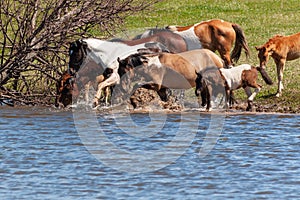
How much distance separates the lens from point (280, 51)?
16484mm

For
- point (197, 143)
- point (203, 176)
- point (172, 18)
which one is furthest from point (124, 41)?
point (172, 18)

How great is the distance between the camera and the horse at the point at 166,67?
597 inches

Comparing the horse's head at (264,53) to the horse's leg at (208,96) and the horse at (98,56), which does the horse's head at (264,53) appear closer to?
the horse's leg at (208,96)

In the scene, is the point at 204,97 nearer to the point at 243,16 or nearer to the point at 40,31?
the point at 40,31

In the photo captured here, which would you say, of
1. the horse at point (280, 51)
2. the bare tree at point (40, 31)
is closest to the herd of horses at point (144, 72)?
the bare tree at point (40, 31)

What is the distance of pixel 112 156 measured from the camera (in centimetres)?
1126

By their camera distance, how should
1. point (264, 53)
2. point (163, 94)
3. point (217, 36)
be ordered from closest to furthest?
point (163, 94)
point (264, 53)
point (217, 36)

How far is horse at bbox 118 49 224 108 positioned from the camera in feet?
49.7

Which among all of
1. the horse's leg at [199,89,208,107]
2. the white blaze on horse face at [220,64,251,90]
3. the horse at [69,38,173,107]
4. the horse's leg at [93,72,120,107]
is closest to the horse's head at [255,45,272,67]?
the white blaze on horse face at [220,64,251,90]

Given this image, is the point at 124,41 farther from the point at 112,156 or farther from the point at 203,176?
the point at 203,176

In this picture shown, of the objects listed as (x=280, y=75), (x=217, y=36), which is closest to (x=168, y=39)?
(x=217, y=36)

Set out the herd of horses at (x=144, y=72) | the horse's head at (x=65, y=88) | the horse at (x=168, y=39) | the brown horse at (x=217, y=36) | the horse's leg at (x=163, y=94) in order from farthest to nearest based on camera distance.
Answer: the brown horse at (x=217, y=36) → the horse at (x=168, y=39) → the horse's leg at (x=163, y=94) → the horse's head at (x=65, y=88) → the herd of horses at (x=144, y=72)

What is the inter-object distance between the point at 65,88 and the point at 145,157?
4367mm

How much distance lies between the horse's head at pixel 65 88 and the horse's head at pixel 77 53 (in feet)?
0.61
